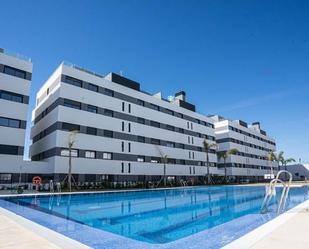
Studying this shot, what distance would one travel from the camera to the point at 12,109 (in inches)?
1120

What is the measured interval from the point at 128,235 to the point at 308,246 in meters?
5.70

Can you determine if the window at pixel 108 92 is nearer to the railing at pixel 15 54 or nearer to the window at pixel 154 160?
the railing at pixel 15 54

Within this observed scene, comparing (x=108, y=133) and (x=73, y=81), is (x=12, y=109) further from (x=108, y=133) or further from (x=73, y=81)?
(x=108, y=133)

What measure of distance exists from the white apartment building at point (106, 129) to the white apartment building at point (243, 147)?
17167mm

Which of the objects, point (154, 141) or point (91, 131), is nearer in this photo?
point (91, 131)

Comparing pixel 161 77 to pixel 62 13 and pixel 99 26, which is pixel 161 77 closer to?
pixel 99 26

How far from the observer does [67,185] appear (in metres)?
29.4

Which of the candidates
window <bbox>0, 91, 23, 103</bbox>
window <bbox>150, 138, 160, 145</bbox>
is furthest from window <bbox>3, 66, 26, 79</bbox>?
window <bbox>150, 138, 160, 145</bbox>

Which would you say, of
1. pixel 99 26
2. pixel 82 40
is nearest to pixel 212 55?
pixel 99 26

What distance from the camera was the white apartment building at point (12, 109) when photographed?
27.2 meters

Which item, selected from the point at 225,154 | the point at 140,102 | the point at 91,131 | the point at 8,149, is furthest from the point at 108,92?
the point at 225,154

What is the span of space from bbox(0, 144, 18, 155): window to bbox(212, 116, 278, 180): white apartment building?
46.0 m

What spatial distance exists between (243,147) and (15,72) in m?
58.8

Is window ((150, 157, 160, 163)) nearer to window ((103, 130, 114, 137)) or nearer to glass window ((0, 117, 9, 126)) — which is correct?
window ((103, 130, 114, 137))
